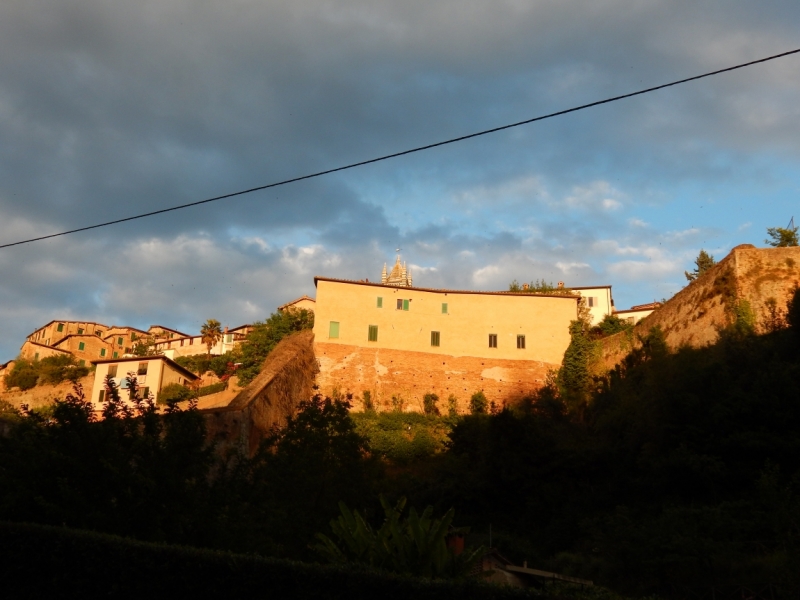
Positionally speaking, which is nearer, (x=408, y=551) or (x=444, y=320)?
(x=408, y=551)

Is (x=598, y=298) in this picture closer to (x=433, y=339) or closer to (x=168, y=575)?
(x=433, y=339)

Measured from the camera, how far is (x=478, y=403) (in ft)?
135

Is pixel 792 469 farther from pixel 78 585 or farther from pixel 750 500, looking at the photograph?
pixel 78 585

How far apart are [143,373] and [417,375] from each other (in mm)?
19674

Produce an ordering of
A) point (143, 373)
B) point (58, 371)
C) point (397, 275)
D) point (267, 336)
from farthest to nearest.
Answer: point (397, 275) → point (58, 371) → point (143, 373) → point (267, 336)

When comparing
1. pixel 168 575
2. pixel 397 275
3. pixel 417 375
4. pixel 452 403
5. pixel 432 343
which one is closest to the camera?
pixel 168 575

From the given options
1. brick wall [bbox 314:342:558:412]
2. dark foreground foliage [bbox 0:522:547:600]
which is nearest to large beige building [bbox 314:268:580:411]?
brick wall [bbox 314:342:558:412]

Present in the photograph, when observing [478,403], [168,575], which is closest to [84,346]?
[478,403]

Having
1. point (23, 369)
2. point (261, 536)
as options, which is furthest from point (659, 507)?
point (23, 369)

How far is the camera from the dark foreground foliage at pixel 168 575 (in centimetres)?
976

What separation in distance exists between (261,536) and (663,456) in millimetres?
14523

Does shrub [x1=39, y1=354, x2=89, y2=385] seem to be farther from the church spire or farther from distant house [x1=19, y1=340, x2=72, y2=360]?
the church spire

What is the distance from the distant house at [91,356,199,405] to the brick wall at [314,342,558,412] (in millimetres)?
14237

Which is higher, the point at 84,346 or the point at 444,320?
the point at 84,346
